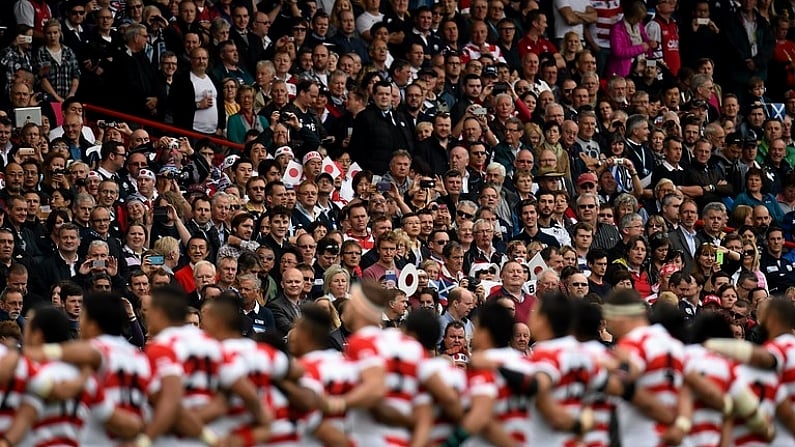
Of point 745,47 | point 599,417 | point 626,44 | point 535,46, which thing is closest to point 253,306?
point 599,417

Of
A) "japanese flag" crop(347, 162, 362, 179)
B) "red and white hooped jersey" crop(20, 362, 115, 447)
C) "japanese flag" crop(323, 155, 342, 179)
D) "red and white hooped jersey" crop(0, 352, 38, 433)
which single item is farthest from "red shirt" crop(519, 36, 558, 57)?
"red and white hooped jersey" crop(0, 352, 38, 433)

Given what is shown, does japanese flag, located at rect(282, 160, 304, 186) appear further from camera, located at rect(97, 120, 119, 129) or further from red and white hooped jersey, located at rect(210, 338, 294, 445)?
red and white hooped jersey, located at rect(210, 338, 294, 445)

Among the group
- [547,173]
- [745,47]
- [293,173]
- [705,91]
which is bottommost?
[745,47]

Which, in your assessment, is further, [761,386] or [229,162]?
[229,162]

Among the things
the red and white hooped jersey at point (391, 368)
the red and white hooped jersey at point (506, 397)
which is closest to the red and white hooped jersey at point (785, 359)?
the red and white hooped jersey at point (506, 397)

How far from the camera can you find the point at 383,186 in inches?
789

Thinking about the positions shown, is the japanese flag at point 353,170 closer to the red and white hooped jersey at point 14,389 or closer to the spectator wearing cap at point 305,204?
the spectator wearing cap at point 305,204

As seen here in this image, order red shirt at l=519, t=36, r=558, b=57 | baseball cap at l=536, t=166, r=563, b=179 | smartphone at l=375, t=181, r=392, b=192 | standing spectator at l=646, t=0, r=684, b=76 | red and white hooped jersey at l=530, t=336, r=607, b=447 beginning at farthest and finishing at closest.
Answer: standing spectator at l=646, t=0, r=684, b=76 → red shirt at l=519, t=36, r=558, b=57 → baseball cap at l=536, t=166, r=563, b=179 → smartphone at l=375, t=181, r=392, b=192 → red and white hooped jersey at l=530, t=336, r=607, b=447

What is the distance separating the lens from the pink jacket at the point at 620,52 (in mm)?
25562

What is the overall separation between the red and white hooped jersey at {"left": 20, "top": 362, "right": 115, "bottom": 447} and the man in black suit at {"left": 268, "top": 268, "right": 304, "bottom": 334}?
583cm

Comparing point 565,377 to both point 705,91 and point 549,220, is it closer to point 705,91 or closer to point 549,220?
point 549,220

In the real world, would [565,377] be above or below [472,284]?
above

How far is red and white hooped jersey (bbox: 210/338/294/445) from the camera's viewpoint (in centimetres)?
1114

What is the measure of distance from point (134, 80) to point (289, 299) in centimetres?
463
